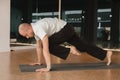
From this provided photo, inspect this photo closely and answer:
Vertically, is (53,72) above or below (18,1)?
below

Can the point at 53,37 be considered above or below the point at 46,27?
below

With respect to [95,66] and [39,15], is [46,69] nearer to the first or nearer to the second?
[95,66]

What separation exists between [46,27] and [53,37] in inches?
9.1

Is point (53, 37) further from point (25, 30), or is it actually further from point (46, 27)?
point (25, 30)

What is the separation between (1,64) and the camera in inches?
169

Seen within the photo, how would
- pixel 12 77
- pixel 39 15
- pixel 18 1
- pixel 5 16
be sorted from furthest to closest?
1. pixel 39 15
2. pixel 18 1
3. pixel 5 16
4. pixel 12 77

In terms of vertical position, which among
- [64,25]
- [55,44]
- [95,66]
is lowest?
[95,66]

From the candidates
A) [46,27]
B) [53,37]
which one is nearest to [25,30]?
[46,27]

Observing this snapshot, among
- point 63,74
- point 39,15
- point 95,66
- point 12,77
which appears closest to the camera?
point 12,77

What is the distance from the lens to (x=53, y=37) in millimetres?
3822

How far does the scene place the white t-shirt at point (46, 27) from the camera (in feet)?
11.6

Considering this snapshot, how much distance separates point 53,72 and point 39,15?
4030mm

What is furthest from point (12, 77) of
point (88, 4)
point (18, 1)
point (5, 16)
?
point (88, 4)

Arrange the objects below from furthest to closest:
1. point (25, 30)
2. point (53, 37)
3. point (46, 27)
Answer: point (53, 37), point (46, 27), point (25, 30)
